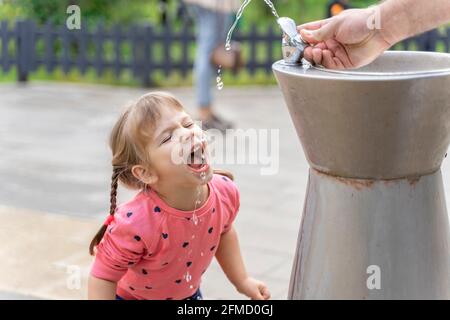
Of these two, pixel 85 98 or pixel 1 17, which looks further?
pixel 1 17

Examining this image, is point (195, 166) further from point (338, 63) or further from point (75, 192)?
point (75, 192)

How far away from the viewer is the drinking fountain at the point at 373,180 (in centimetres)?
215

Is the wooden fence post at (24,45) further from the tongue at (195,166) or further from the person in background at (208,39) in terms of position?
the tongue at (195,166)

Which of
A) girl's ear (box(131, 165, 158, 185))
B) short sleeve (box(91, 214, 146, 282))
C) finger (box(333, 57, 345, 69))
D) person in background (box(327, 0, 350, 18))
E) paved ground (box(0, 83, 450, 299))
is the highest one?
person in background (box(327, 0, 350, 18))

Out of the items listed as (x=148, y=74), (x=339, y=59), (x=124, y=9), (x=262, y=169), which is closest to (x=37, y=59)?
(x=148, y=74)

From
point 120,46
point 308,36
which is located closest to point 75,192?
point 308,36

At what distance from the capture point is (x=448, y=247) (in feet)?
7.97

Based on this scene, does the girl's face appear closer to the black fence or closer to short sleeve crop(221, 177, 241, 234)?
short sleeve crop(221, 177, 241, 234)

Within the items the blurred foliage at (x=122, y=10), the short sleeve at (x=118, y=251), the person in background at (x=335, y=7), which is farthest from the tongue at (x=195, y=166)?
the blurred foliage at (x=122, y=10)

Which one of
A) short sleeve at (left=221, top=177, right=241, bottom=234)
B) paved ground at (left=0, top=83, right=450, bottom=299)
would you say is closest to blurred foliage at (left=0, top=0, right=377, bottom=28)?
paved ground at (left=0, top=83, right=450, bottom=299)

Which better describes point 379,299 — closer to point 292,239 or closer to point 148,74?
point 292,239

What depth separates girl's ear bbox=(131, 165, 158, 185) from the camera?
2416mm

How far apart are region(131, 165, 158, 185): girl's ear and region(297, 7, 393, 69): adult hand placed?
0.58 meters
